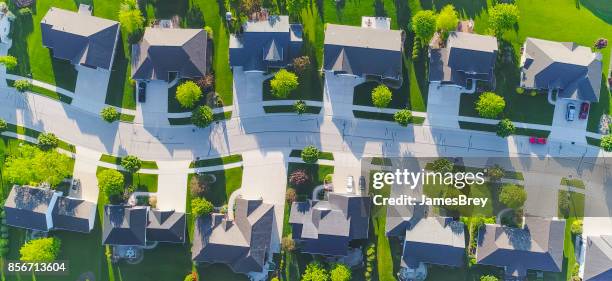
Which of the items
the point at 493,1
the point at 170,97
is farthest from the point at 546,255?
the point at 170,97

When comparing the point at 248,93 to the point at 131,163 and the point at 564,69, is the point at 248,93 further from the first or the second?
the point at 564,69

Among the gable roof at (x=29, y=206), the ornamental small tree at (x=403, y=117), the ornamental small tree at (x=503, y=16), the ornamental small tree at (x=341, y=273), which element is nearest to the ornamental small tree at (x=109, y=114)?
the gable roof at (x=29, y=206)

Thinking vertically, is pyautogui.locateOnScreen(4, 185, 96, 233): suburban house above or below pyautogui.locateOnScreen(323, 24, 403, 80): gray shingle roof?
below

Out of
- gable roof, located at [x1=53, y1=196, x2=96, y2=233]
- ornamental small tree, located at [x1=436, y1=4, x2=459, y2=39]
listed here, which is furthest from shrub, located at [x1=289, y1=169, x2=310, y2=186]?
gable roof, located at [x1=53, y1=196, x2=96, y2=233]

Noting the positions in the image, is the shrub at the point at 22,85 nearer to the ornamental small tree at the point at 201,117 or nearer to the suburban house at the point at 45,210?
the suburban house at the point at 45,210

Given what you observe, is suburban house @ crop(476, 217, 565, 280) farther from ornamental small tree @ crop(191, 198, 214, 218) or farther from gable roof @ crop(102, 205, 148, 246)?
gable roof @ crop(102, 205, 148, 246)
